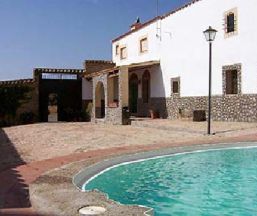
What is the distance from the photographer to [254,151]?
472 inches

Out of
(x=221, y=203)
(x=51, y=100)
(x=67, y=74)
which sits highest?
(x=67, y=74)

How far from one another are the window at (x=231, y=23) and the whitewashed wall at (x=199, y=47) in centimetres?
22

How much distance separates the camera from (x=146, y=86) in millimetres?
29531

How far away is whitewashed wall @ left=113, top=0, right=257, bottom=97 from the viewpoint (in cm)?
1922

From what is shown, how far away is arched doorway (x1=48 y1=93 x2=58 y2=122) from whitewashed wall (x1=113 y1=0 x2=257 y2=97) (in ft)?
23.8

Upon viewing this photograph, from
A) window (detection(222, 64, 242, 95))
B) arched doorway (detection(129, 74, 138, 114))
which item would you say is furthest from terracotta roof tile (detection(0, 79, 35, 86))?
window (detection(222, 64, 242, 95))

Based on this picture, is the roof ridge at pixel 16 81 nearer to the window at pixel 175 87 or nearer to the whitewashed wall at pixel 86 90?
the whitewashed wall at pixel 86 90

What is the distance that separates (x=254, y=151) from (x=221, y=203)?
5.66m

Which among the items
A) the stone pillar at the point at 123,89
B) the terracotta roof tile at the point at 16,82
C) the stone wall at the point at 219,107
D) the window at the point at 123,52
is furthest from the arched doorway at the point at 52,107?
→ the stone wall at the point at 219,107

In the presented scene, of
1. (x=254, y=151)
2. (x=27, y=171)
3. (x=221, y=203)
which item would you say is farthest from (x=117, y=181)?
(x=254, y=151)

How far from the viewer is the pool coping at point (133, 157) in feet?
26.7

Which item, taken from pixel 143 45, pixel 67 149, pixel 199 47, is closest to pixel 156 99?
pixel 143 45

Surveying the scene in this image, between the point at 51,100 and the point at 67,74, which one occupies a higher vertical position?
the point at 67,74

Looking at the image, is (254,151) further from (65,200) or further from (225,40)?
(225,40)
